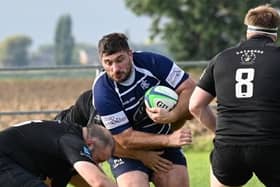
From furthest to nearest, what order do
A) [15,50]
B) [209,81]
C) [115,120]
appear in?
[15,50], [115,120], [209,81]

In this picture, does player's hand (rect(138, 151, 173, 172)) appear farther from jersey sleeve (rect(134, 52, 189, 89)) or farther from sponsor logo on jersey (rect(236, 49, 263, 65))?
sponsor logo on jersey (rect(236, 49, 263, 65))

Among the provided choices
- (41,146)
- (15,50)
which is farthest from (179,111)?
(15,50)

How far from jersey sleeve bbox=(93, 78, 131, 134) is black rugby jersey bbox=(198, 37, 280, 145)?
1.03m

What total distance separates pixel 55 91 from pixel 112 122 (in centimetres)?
1504

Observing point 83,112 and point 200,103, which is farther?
point 83,112

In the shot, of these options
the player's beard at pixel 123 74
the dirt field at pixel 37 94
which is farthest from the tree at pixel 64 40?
the player's beard at pixel 123 74

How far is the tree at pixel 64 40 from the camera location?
8931 centimetres

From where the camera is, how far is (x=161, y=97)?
8234mm

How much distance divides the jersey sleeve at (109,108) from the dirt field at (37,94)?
10090mm

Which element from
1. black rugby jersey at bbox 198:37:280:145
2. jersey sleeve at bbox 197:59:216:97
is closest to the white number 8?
black rugby jersey at bbox 198:37:280:145

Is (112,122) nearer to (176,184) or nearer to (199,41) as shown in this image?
(176,184)

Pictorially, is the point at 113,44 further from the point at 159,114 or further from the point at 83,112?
the point at 83,112

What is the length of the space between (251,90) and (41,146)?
5.44 ft

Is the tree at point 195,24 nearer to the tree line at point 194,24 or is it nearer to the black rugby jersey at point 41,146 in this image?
the tree line at point 194,24
